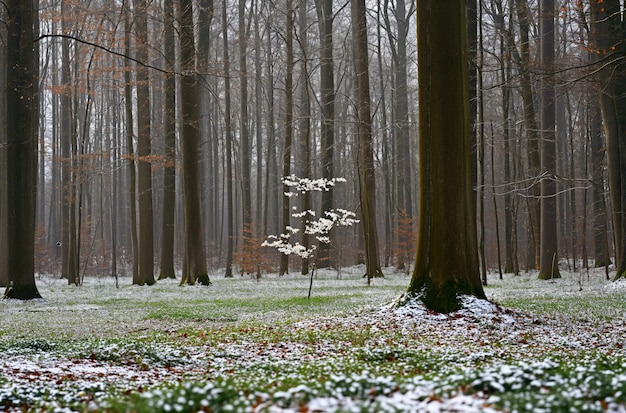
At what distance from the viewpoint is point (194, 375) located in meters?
6.37

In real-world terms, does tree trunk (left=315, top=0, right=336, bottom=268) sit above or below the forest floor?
above

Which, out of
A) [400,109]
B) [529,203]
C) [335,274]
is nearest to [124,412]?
[335,274]

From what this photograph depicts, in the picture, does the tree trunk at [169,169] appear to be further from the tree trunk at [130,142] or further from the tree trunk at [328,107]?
the tree trunk at [328,107]

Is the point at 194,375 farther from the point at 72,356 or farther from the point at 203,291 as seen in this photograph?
the point at 203,291

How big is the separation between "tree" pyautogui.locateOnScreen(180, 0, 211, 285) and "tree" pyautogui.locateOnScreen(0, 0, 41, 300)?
257 inches

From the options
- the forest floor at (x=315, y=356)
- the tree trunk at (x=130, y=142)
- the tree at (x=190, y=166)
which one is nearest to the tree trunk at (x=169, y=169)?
the tree trunk at (x=130, y=142)

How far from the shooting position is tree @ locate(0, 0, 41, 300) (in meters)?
16.5

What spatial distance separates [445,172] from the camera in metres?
10.9

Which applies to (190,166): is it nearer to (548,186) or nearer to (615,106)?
(548,186)

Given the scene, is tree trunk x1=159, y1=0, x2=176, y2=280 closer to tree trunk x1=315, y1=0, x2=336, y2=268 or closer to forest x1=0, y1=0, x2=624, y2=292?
forest x1=0, y1=0, x2=624, y2=292

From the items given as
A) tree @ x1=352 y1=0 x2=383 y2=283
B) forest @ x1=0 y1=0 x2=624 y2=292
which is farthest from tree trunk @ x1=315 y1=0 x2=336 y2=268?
tree @ x1=352 y1=0 x2=383 y2=283

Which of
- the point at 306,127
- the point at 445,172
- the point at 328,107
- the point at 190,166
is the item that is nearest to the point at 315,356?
the point at 445,172

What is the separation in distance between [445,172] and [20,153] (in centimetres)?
1190

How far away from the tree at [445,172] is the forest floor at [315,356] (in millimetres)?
493
